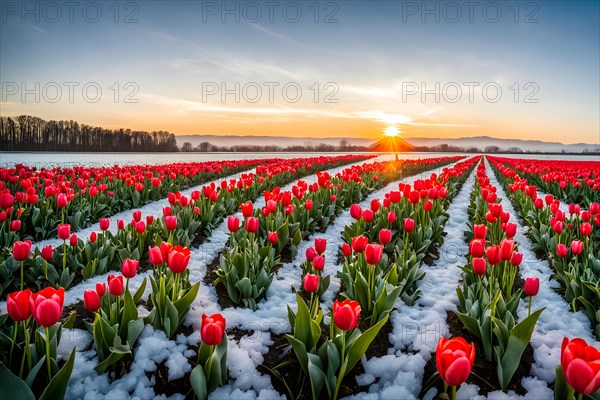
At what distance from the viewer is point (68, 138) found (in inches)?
3196

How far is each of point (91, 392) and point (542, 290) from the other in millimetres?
3981

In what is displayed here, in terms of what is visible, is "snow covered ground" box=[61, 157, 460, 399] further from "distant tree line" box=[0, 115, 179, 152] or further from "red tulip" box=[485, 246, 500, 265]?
"distant tree line" box=[0, 115, 179, 152]

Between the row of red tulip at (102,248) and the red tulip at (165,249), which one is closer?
the red tulip at (165,249)

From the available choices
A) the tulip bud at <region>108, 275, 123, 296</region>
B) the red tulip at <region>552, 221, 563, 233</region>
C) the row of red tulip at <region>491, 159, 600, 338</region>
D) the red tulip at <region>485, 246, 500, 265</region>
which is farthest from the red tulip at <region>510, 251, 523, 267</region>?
the tulip bud at <region>108, 275, 123, 296</region>

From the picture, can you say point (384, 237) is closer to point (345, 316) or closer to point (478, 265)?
point (478, 265)

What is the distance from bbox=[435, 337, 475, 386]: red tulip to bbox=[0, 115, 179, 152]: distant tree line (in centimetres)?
8719

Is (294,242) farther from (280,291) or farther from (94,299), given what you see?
(94,299)

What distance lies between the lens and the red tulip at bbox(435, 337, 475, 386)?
5.11 ft

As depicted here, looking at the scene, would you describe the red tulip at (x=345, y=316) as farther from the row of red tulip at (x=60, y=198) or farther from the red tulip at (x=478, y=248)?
the row of red tulip at (x=60, y=198)

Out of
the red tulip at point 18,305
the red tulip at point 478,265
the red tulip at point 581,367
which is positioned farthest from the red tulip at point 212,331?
the red tulip at point 478,265

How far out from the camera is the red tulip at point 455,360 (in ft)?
5.11

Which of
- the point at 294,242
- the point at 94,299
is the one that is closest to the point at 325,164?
the point at 294,242

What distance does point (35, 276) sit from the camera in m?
3.72

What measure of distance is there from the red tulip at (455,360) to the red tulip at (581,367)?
0.36m
